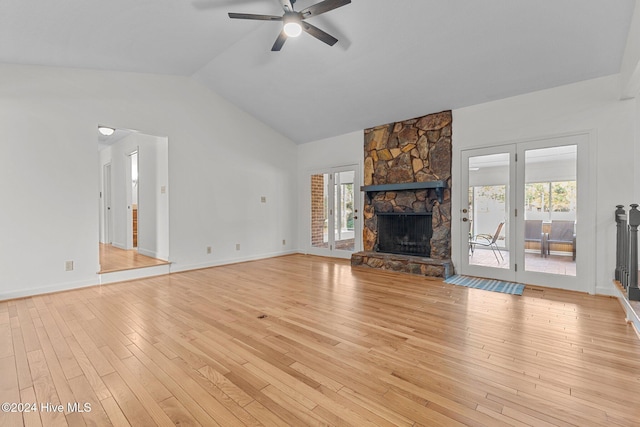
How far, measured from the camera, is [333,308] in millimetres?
3285

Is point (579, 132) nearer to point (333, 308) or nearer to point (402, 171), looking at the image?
point (402, 171)

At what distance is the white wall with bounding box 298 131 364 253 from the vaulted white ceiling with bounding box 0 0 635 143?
111cm

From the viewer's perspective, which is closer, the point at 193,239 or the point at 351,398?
the point at 351,398

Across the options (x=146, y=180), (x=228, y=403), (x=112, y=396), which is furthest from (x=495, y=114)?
(x=146, y=180)

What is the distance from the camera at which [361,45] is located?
12.8 ft

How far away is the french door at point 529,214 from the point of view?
3854 mm

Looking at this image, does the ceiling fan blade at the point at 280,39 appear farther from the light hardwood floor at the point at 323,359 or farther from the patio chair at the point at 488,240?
the patio chair at the point at 488,240

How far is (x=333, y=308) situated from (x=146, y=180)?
491 centimetres

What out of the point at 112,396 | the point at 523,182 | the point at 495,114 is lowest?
the point at 112,396

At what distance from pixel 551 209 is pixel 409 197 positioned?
2040 millimetres

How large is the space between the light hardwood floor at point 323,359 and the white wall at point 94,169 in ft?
2.25

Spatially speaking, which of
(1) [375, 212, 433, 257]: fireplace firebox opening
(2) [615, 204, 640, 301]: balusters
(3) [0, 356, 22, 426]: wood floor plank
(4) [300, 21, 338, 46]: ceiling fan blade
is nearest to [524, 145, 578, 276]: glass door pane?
(2) [615, 204, 640, 301]: balusters

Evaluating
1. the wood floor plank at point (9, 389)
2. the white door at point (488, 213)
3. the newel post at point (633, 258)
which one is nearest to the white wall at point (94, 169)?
the wood floor plank at point (9, 389)

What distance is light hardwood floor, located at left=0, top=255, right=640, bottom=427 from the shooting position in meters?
1.62
